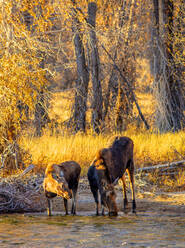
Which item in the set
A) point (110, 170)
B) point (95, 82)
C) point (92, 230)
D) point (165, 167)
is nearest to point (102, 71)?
point (95, 82)

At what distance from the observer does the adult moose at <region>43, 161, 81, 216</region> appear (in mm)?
8219

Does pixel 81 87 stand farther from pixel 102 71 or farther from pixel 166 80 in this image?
pixel 166 80

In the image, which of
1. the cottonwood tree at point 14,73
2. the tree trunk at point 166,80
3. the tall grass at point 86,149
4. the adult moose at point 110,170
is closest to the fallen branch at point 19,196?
the cottonwood tree at point 14,73

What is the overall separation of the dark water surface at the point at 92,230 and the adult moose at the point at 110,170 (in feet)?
1.17

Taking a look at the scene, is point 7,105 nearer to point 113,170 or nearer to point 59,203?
point 59,203

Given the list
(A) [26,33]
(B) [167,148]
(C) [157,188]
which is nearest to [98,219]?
(C) [157,188]

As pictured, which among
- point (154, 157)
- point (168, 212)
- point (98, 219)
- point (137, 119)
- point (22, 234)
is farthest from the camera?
point (137, 119)

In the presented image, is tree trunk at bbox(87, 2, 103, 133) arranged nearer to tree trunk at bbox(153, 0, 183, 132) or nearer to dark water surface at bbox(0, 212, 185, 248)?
tree trunk at bbox(153, 0, 183, 132)

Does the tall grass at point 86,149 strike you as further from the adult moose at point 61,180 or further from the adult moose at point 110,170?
the adult moose at point 61,180

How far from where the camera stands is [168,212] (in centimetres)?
945

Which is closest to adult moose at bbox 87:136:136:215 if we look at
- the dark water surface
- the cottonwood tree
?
the dark water surface

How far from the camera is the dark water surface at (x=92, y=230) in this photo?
285 inches

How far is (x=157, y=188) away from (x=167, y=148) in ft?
7.53

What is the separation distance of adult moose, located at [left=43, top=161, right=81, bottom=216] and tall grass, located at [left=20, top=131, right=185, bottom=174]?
2.97 meters
